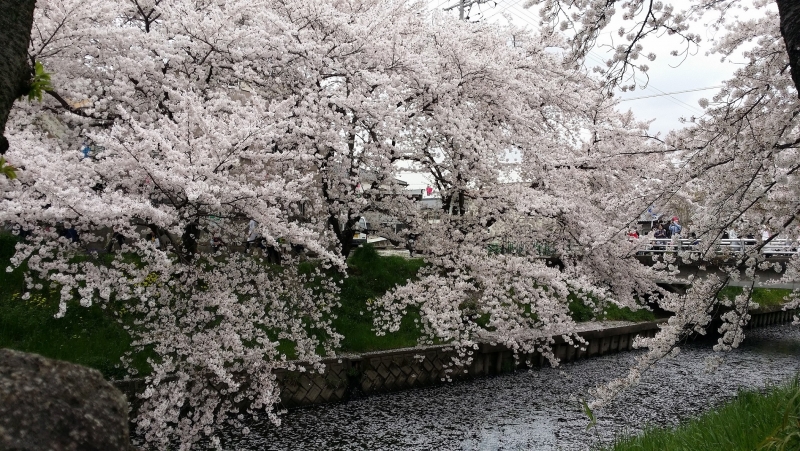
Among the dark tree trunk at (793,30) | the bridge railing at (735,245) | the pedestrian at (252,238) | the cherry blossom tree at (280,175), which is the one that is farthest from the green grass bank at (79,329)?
the dark tree trunk at (793,30)

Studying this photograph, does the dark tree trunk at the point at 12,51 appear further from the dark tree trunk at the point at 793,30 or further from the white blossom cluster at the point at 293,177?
the dark tree trunk at the point at 793,30

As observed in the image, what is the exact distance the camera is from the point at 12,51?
294 cm

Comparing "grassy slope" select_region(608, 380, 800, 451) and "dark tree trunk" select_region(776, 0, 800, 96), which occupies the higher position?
"dark tree trunk" select_region(776, 0, 800, 96)

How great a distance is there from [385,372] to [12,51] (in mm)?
9755

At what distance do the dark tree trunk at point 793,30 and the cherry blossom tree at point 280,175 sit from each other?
11.2 feet

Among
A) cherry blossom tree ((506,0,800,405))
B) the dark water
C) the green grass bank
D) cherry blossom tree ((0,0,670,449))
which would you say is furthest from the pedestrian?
cherry blossom tree ((506,0,800,405))

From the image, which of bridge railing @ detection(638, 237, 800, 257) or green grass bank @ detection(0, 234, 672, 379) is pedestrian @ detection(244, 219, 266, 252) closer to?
green grass bank @ detection(0, 234, 672, 379)

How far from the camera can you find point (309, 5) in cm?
1052

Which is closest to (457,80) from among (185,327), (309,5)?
(309,5)

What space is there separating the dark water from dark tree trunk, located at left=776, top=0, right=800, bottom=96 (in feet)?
19.0

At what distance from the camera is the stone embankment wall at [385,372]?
10328 millimetres

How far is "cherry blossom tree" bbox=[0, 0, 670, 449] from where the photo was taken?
7273 mm

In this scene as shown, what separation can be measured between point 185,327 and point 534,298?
656 cm

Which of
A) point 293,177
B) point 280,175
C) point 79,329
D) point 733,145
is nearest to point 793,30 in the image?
point 733,145
